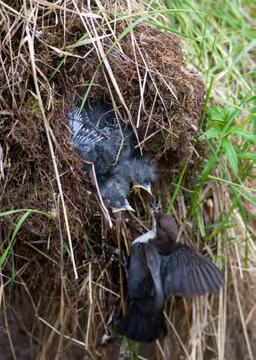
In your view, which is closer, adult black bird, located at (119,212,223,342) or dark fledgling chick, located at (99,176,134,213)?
dark fledgling chick, located at (99,176,134,213)

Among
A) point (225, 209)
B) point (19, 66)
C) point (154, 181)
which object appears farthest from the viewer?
point (225, 209)

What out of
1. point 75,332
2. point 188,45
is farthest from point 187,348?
point 188,45

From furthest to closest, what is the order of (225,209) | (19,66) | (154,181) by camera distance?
(225,209), (154,181), (19,66)

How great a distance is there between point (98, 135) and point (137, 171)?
0.18 m

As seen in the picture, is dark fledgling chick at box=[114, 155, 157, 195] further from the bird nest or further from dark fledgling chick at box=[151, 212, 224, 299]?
dark fledgling chick at box=[151, 212, 224, 299]

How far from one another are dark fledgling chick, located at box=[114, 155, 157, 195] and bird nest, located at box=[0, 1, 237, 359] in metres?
0.03

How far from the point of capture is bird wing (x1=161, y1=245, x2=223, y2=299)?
2400mm

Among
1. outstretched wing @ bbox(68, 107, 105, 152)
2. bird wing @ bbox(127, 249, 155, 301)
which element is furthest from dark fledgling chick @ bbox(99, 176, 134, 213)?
bird wing @ bbox(127, 249, 155, 301)

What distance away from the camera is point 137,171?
237 cm

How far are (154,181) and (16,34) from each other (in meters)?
0.66

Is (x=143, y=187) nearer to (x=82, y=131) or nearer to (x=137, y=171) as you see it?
(x=137, y=171)

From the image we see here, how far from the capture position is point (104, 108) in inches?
91.4

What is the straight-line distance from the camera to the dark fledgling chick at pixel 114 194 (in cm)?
232

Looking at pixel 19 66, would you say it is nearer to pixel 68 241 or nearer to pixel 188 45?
pixel 68 241
